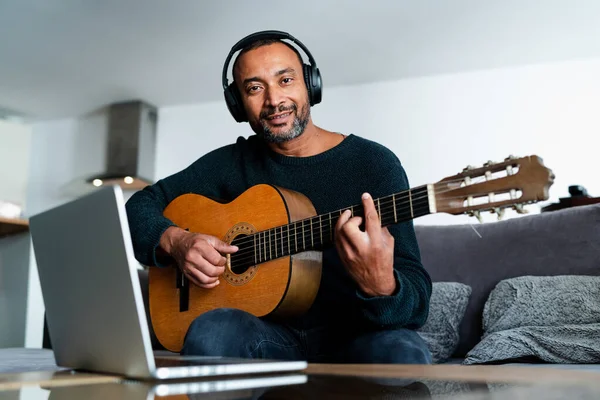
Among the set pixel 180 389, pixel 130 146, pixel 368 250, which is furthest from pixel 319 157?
pixel 130 146

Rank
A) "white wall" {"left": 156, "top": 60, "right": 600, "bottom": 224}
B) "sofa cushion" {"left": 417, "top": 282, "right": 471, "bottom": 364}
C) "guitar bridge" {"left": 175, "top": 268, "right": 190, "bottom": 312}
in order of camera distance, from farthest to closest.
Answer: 1. "white wall" {"left": 156, "top": 60, "right": 600, "bottom": 224}
2. "sofa cushion" {"left": 417, "top": 282, "right": 471, "bottom": 364}
3. "guitar bridge" {"left": 175, "top": 268, "right": 190, "bottom": 312}

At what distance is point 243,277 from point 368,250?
1.18 feet

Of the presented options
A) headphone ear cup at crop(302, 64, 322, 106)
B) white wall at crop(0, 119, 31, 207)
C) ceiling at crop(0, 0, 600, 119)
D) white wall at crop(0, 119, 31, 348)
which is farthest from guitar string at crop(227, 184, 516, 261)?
white wall at crop(0, 119, 31, 207)

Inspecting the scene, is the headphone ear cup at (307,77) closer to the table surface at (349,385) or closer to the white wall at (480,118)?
the table surface at (349,385)

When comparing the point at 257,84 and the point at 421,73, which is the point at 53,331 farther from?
the point at 421,73

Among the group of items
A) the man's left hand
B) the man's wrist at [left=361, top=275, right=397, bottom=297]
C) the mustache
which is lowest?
the man's wrist at [left=361, top=275, right=397, bottom=297]

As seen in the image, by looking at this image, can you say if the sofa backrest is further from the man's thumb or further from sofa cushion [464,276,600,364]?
the man's thumb

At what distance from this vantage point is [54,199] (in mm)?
4871

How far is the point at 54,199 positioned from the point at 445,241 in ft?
12.5

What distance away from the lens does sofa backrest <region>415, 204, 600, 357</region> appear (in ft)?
5.81

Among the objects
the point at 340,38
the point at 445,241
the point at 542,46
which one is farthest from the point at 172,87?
the point at 445,241

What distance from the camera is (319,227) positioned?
3.98 ft

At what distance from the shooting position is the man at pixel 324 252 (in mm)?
1079

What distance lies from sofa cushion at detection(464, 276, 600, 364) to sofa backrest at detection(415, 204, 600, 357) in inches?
2.9
